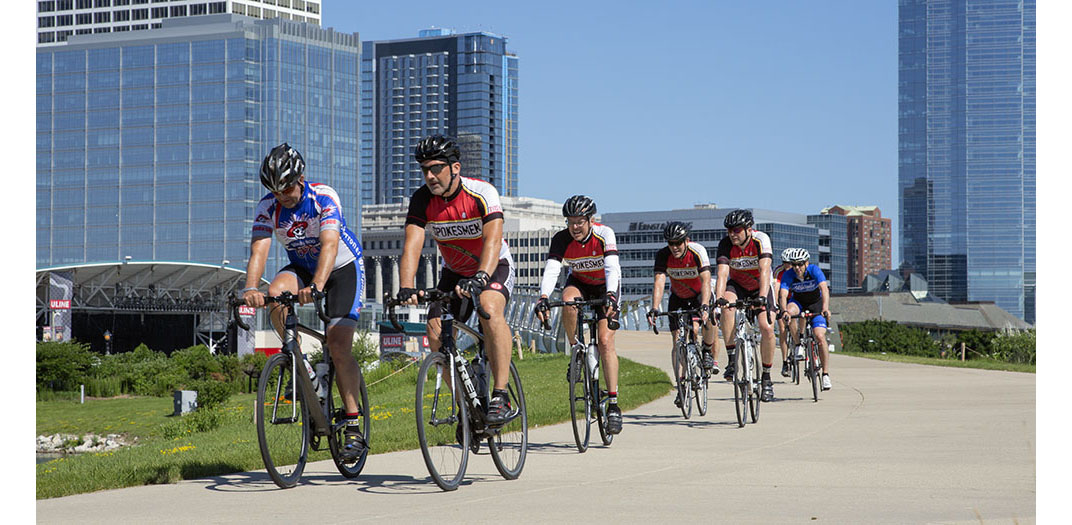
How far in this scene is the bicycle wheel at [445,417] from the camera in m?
7.88

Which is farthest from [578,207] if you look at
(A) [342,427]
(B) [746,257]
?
(B) [746,257]

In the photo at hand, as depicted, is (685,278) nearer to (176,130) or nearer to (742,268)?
(742,268)

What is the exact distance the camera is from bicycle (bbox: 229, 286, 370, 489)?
7770mm

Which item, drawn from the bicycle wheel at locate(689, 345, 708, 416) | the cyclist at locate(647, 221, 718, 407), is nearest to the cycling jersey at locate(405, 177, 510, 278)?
the cyclist at locate(647, 221, 718, 407)

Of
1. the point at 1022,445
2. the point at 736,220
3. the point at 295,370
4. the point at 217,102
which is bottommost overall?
the point at 1022,445

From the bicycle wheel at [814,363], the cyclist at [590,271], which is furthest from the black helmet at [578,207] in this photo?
the bicycle wheel at [814,363]

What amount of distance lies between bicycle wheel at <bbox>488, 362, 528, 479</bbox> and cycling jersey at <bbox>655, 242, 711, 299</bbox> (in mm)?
4330

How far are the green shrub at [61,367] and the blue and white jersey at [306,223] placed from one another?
4829 centimetres

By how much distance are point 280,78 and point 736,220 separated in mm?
150455

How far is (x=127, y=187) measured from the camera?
161375 mm

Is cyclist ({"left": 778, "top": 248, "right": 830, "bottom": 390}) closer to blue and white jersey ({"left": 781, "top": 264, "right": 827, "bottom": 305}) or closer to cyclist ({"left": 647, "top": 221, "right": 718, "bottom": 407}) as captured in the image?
blue and white jersey ({"left": 781, "top": 264, "right": 827, "bottom": 305})

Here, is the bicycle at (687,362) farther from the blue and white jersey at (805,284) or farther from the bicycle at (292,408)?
the bicycle at (292,408)

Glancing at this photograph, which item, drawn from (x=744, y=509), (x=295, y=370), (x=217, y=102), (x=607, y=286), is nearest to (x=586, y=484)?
(x=744, y=509)
